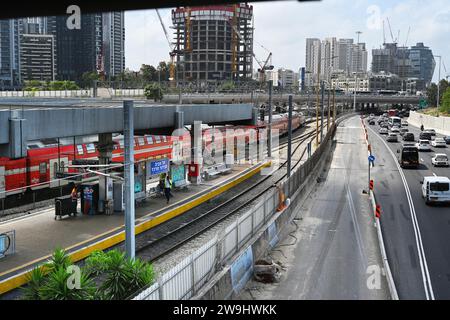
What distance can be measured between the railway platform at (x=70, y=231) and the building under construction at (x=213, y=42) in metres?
148

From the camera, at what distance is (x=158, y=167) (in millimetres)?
27484

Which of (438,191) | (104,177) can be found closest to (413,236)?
(438,191)

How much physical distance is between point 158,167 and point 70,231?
772cm

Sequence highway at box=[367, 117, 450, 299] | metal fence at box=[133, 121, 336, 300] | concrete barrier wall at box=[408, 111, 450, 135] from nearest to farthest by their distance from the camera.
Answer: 1. metal fence at box=[133, 121, 336, 300]
2. highway at box=[367, 117, 450, 299]
3. concrete barrier wall at box=[408, 111, 450, 135]

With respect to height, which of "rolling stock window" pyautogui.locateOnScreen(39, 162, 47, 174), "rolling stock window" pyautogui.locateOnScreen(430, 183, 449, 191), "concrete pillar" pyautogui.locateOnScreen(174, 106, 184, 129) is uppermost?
"concrete pillar" pyautogui.locateOnScreen(174, 106, 184, 129)

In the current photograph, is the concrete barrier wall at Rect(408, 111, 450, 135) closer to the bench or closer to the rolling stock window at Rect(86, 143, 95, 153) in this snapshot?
the bench

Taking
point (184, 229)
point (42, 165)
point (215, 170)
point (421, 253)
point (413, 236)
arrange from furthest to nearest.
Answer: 1. point (215, 170)
2. point (42, 165)
3. point (184, 229)
4. point (413, 236)
5. point (421, 253)

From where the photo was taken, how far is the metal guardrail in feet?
55.6

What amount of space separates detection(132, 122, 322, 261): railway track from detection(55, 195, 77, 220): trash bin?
328 centimetres

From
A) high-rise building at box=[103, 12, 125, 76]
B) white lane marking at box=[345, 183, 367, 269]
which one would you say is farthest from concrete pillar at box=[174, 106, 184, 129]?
high-rise building at box=[103, 12, 125, 76]

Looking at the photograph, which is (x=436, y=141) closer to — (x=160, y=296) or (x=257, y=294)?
(x=257, y=294)

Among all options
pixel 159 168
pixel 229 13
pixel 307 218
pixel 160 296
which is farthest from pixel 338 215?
pixel 229 13

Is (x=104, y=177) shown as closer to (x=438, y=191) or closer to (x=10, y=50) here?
(x=438, y=191)

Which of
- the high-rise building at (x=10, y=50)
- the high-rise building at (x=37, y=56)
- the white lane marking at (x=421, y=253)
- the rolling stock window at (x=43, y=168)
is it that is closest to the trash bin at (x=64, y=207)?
the rolling stock window at (x=43, y=168)
